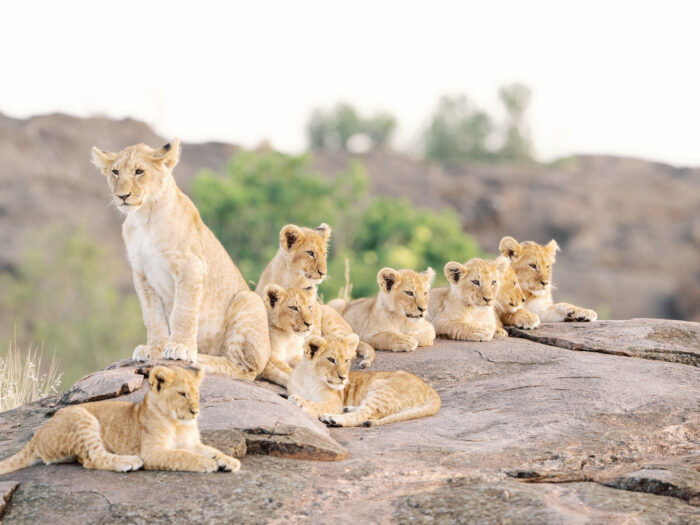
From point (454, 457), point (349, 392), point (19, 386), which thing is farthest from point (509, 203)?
point (454, 457)

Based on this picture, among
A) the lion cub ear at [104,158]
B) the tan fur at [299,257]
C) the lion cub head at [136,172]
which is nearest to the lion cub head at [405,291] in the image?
the tan fur at [299,257]

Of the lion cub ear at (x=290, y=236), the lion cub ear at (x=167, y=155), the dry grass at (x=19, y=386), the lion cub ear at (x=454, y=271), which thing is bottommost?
the dry grass at (x=19, y=386)

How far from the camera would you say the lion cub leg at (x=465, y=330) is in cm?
913

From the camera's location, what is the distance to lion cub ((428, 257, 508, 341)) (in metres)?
9.12

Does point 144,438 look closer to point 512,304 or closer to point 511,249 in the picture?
point 512,304

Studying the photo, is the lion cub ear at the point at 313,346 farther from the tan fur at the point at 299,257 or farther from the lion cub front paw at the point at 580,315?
the lion cub front paw at the point at 580,315

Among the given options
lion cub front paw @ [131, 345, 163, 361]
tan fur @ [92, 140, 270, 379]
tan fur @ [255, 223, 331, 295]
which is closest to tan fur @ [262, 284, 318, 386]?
tan fur @ [92, 140, 270, 379]

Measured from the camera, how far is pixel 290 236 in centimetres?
837

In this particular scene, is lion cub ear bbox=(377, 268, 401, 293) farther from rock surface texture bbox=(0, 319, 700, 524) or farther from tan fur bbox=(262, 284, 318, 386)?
tan fur bbox=(262, 284, 318, 386)

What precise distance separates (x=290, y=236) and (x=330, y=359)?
168cm

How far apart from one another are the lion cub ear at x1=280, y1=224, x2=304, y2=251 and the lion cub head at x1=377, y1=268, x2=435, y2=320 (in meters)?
0.90

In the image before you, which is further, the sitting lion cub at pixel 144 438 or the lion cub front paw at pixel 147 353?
the lion cub front paw at pixel 147 353

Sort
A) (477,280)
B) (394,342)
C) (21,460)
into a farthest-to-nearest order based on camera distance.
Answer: (477,280) < (394,342) < (21,460)

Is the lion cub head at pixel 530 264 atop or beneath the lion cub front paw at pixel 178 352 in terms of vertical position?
atop
